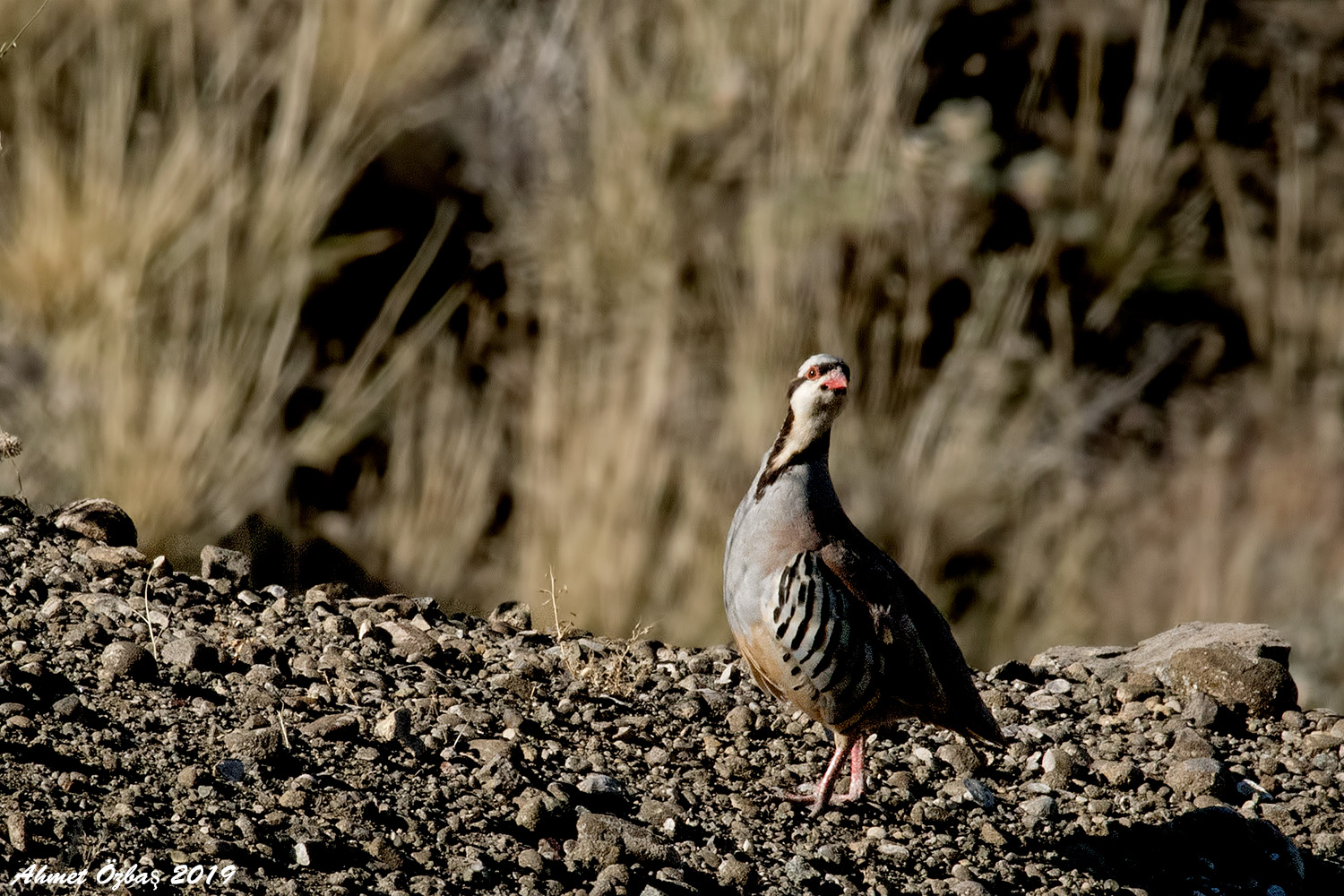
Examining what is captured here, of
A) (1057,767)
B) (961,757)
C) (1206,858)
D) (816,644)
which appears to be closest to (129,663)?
(816,644)

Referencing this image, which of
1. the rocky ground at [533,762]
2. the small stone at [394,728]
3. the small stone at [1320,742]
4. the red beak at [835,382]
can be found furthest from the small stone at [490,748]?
the small stone at [1320,742]

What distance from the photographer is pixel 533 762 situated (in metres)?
3.39

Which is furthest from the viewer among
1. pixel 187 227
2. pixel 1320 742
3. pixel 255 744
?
pixel 187 227

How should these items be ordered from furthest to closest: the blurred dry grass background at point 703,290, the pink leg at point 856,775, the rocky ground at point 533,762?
1. the blurred dry grass background at point 703,290
2. the pink leg at point 856,775
3. the rocky ground at point 533,762

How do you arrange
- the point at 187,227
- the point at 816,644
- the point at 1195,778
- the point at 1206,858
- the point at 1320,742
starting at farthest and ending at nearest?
the point at 187,227 → the point at 1320,742 → the point at 1195,778 → the point at 1206,858 → the point at 816,644

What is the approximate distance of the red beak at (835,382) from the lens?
3.41 metres

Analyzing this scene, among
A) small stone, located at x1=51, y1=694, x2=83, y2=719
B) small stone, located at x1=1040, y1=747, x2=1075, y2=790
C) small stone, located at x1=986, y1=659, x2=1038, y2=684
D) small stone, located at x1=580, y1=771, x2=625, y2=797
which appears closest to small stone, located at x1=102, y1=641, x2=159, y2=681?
small stone, located at x1=51, y1=694, x2=83, y2=719

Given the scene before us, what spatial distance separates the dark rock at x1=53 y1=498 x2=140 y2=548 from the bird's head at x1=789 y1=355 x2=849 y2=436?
1941mm

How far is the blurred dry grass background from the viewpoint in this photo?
5477 millimetres

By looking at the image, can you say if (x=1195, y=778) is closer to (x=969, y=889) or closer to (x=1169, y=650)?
(x=1169, y=650)

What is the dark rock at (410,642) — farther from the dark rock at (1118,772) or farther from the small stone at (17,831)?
the dark rock at (1118,772)

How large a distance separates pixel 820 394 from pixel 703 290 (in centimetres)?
337

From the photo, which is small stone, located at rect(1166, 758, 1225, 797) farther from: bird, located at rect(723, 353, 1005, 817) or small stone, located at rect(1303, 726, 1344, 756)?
bird, located at rect(723, 353, 1005, 817)

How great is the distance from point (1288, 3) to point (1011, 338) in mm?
3240
